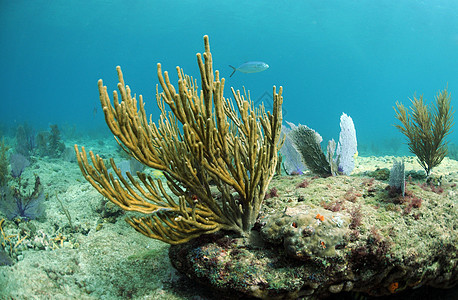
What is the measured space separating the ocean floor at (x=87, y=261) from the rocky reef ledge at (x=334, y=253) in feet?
1.58

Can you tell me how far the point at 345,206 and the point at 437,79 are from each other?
172 metres

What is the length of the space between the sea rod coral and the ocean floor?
0.81 m

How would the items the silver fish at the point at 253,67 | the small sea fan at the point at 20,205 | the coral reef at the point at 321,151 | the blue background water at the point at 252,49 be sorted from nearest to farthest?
the coral reef at the point at 321,151 → the small sea fan at the point at 20,205 → the silver fish at the point at 253,67 → the blue background water at the point at 252,49

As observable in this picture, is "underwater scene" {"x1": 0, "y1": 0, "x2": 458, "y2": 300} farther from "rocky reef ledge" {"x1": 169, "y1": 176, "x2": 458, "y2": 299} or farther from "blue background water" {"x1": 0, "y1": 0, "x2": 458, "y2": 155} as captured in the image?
"blue background water" {"x1": 0, "y1": 0, "x2": 458, "y2": 155}

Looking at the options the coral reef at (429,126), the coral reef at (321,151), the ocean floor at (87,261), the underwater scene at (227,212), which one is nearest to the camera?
the underwater scene at (227,212)

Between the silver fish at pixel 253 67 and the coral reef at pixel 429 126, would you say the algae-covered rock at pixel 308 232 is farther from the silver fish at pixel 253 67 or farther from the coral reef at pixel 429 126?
the silver fish at pixel 253 67

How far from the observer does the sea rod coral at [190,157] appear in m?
2.12

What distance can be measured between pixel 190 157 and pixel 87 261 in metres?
2.21

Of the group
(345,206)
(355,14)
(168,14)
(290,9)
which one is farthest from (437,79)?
(345,206)

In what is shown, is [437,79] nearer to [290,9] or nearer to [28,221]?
[290,9]

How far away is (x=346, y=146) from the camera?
484cm

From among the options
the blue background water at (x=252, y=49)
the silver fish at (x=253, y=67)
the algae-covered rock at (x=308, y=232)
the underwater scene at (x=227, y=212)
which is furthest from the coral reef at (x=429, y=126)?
the blue background water at (x=252, y=49)

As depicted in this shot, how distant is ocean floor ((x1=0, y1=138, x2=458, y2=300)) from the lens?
276 centimetres

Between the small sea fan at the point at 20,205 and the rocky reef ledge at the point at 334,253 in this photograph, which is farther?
the small sea fan at the point at 20,205
